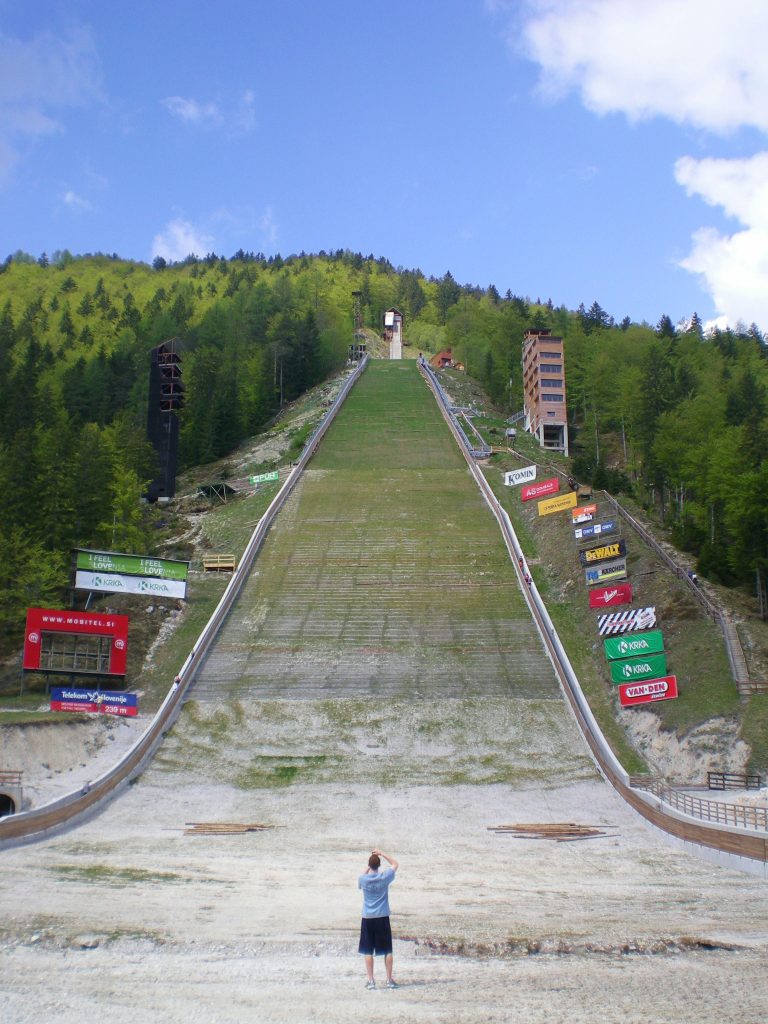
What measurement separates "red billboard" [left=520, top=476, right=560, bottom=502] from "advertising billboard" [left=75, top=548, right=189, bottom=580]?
65.3ft

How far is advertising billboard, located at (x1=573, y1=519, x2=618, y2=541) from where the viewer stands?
3888 cm

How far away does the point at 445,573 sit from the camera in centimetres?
3891

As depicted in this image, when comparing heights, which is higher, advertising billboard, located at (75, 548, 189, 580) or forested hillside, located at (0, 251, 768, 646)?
forested hillside, located at (0, 251, 768, 646)

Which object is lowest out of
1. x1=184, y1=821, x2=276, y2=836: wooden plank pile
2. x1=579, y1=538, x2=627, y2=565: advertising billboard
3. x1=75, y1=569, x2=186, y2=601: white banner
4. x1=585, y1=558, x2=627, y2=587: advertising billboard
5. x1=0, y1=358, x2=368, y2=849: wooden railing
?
x1=184, y1=821, x2=276, y2=836: wooden plank pile

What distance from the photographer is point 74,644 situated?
30.6 meters

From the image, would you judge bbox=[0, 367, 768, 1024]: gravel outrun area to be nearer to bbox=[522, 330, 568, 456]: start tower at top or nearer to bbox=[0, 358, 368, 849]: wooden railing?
bbox=[0, 358, 368, 849]: wooden railing

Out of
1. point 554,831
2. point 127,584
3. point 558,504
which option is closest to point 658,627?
point 554,831

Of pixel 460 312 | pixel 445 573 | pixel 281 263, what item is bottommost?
pixel 445 573

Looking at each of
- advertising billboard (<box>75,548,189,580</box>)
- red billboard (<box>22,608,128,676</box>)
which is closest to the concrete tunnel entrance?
red billboard (<box>22,608,128,676</box>)

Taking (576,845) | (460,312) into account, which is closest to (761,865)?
(576,845)

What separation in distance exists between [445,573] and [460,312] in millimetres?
108557

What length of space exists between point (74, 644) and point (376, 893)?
24.8m

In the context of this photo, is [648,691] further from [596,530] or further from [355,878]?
[355,878]

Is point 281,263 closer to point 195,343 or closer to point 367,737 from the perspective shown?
point 195,343
